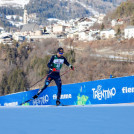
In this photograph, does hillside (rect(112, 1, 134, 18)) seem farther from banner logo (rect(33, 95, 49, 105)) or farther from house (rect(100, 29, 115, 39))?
banner logo (rect(33, 95, 49, 105))

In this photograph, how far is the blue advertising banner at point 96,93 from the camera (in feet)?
32.1

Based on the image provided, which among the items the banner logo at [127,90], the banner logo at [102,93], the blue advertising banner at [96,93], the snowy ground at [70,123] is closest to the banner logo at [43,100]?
the blue advertising banner at [96,93]

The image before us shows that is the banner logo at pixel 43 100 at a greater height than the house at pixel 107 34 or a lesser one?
lesser

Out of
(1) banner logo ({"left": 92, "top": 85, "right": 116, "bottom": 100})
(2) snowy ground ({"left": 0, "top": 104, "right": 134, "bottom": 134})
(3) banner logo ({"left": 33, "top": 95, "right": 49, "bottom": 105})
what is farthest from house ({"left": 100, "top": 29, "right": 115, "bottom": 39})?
(2) snowy ground ({"left": 0, "top": 104, "right": 134, "bottom": 134})

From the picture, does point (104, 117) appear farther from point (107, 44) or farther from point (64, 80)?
point (107, 44)

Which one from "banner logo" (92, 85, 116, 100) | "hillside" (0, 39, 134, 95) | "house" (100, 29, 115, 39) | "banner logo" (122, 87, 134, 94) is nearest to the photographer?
"banner logo" (122, 87, 134, 94)

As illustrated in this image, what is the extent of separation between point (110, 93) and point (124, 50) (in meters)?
42.7

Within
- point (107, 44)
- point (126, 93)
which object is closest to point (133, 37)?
point (107, 44)

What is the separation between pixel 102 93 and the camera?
10414 millimetres

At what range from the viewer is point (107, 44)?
6144cm

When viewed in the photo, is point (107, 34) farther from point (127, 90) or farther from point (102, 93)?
point (127, 90)

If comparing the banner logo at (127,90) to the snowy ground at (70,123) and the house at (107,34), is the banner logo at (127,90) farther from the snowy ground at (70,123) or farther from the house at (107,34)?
the house at (107,34)

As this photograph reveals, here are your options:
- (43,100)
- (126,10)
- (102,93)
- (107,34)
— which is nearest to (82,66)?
(107,34)

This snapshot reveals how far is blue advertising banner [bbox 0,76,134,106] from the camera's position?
9789 millimetres
